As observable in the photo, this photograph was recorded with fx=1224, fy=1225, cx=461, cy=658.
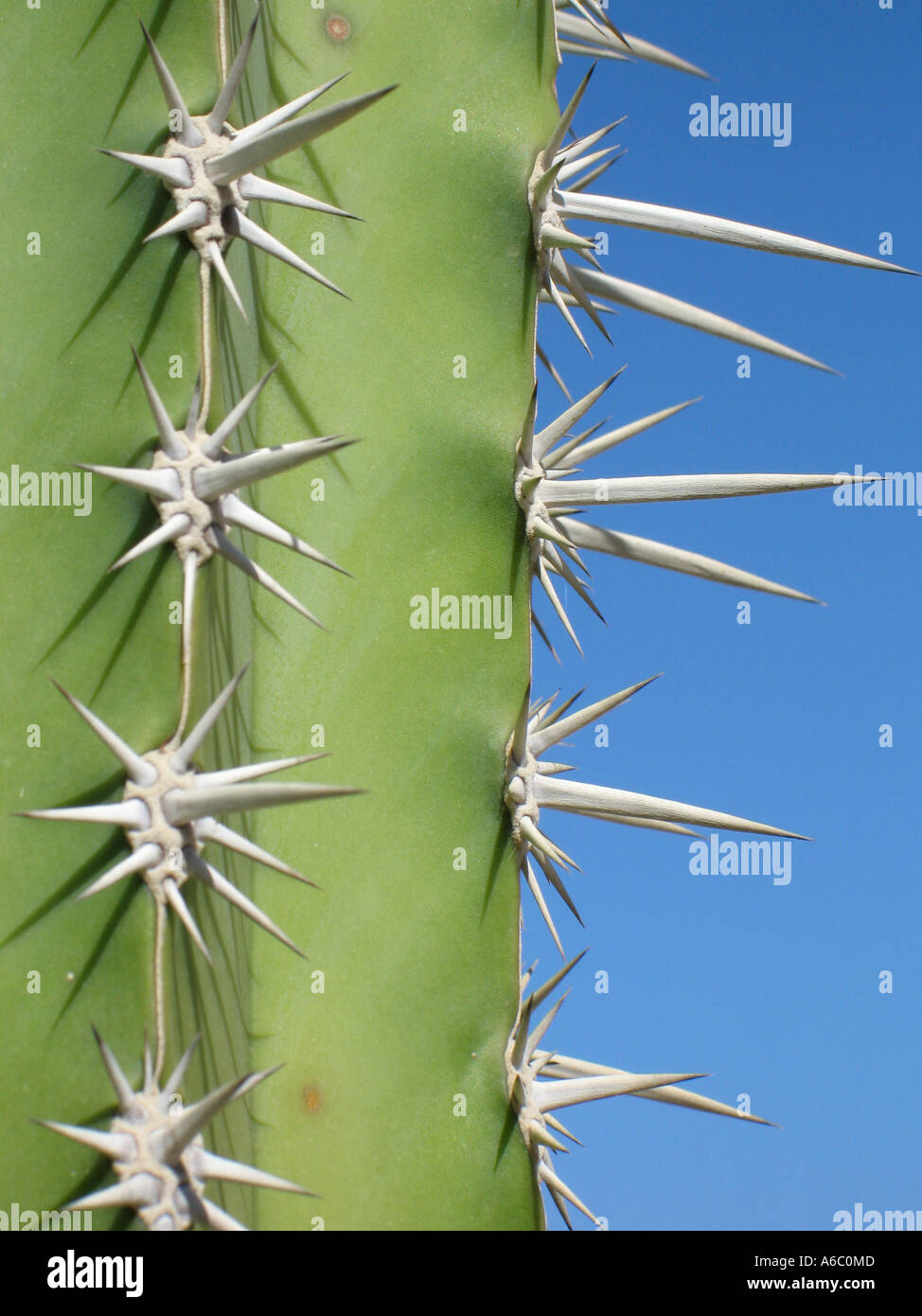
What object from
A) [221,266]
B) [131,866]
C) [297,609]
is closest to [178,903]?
[131,866]

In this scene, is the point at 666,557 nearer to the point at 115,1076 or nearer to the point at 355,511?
the point at 355,511

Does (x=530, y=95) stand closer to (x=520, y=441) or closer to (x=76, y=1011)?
(x=520, y=441)

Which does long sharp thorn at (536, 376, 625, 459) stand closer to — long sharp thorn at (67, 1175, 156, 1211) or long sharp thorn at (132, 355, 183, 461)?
long sharp thorn at (132, 355, 183, 461)

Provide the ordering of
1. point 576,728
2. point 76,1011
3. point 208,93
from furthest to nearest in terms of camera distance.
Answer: point 576,728
point 208,93
point 76,1011

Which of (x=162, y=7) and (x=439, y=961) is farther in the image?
(x=439, y=961)

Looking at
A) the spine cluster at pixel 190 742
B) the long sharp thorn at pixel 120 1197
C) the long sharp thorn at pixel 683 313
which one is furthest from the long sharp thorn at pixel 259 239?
the long sharp thorn at pixel 120 1197

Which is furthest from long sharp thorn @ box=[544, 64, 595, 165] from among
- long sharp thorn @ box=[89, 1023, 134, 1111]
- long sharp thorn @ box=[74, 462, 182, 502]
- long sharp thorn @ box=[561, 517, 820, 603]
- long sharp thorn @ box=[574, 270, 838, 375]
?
long sharp thorn @ box=[89, 1023, 134, 1111]

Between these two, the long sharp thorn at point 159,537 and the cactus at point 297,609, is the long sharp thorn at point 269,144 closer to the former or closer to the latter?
the cactus at point 297,609
